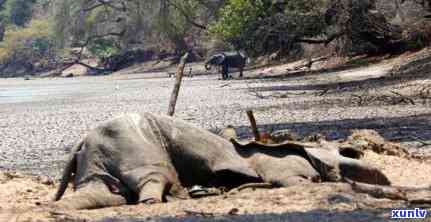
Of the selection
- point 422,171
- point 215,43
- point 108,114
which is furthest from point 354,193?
point 215,43

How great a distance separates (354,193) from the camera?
7.02m

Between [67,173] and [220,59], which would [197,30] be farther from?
[67,173]

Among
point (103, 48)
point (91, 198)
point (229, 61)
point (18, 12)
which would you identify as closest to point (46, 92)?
point (229, 61)

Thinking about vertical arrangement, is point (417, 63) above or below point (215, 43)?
above

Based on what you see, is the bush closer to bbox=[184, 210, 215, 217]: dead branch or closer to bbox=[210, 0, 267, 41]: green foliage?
bbox=[210, 0, 267, 41]: green foliage

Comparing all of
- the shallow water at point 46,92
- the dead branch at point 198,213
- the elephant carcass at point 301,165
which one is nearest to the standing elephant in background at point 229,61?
the shallow water at point 46,92

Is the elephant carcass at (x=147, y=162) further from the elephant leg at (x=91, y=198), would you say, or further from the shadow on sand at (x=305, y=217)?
the shadow on sand at (x=305, y=217)

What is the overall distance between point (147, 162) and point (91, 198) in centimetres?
60

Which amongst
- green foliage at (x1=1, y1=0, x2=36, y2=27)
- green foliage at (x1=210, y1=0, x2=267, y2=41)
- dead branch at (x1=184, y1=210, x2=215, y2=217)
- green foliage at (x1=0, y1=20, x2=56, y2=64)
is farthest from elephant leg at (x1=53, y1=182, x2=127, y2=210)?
green foliage at (x1=1, y1=0, x2=36, y2=27)

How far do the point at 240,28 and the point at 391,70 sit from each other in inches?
341

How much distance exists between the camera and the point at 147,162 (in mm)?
7551

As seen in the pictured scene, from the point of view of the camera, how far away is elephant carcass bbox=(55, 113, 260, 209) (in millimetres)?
7430

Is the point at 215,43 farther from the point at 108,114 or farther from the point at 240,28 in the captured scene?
the point at 108,114

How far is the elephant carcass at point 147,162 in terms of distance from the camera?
24.4ft
